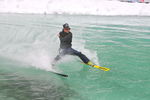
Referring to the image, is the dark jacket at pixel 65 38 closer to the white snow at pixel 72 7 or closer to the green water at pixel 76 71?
the green water at pixel 76 71

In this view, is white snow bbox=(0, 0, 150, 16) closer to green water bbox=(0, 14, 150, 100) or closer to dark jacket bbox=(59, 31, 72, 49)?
green water bbox=(0, 14, 150, 100)

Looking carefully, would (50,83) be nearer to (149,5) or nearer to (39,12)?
(39,12)

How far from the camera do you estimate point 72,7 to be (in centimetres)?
2975

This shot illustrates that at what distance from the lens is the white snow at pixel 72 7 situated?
2800 cm

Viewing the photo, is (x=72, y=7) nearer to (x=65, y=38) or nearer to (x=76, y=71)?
(x=65, y=38)

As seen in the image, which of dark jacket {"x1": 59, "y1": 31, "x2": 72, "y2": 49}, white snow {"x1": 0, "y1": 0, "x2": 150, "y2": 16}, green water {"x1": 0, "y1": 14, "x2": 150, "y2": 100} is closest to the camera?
green water {"x1": 0, "y1": 14, "x2": 150, "y2": 100}

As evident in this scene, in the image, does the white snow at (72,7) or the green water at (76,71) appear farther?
the white snow at (72,7)

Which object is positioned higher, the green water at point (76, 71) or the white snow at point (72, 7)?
the white snow at point (72, 7)

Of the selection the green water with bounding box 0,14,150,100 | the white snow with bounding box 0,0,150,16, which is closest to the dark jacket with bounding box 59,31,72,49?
the green water with bounding box 0,14,150,100

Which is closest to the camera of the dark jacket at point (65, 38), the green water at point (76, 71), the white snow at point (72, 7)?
the green water at point (76, 71)

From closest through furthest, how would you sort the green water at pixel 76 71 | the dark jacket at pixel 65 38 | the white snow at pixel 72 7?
the green water at pixel 76 71 → the dark jacket at pixel 65 38 → the white snow at pixel 72 7

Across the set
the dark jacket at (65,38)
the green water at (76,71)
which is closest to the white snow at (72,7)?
the green water at (76,71)

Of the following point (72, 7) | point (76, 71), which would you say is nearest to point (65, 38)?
point (76, 71)

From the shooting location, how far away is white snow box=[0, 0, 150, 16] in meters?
28.0
